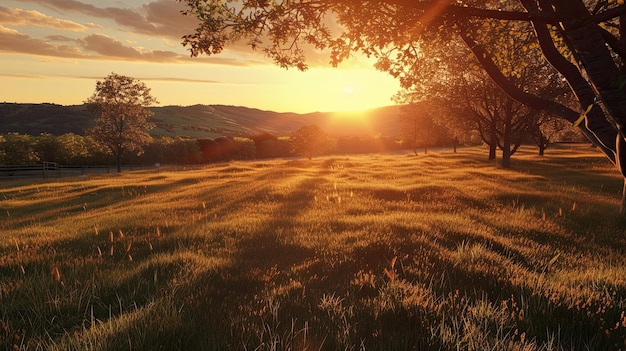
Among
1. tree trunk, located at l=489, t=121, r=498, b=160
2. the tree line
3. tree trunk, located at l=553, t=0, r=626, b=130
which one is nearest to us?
tree trunk, located at l=553, t=0, r=626, b=130

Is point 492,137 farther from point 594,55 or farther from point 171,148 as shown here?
point 171,148

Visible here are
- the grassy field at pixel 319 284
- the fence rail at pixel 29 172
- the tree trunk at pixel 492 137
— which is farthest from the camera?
the fence rail at pixel 29 172

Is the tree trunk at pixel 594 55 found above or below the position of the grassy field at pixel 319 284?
above

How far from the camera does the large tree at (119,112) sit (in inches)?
1868

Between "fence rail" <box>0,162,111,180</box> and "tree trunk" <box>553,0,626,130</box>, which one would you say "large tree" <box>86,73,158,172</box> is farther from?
"tree trunk" <box>553,0,626,130</box>

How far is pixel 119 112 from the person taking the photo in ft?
157

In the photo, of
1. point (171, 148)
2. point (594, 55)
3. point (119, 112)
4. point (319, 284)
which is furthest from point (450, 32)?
point (171, 148)

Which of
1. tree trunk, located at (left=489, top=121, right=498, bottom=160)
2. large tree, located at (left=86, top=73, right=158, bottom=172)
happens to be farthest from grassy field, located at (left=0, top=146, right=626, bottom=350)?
large tree, located at (left=86, top=73, right=158, bottom=172)

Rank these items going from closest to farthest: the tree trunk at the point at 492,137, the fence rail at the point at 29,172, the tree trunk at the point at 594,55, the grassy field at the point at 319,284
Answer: the grassy field at the point at 319,284, the tree trunk at the point at 594,55, the tree trunk at the point at 492,137, the fence rail at the point at 29,172

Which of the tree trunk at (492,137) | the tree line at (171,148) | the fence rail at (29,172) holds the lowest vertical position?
the fence rail at (29,172)

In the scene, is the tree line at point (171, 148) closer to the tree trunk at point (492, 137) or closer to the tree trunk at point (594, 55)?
the tree trunk at point (492, 137)

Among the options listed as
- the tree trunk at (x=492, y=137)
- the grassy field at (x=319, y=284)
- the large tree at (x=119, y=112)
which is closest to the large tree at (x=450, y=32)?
the grassy field at (x=319, y=284)

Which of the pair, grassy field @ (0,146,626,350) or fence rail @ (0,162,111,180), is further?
fence rail @ (0,162,111,180)

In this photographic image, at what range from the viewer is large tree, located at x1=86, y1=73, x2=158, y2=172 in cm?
4744
